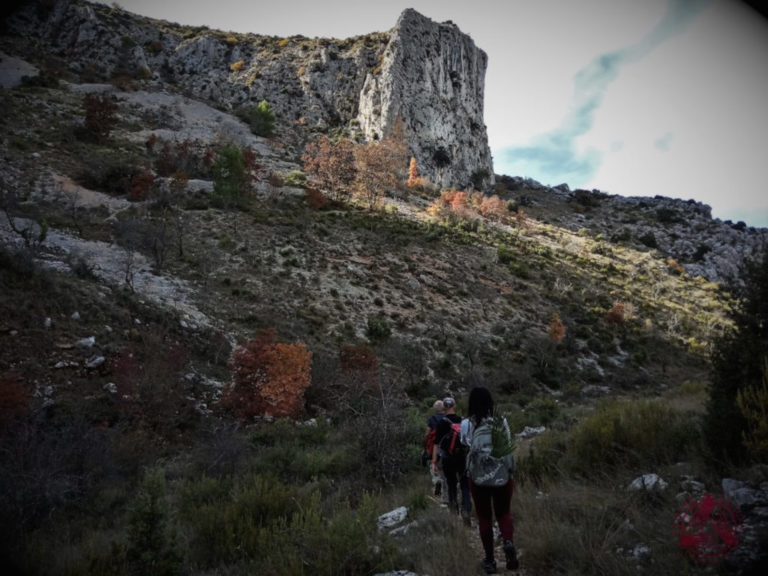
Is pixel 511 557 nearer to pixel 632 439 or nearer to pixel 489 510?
pixel 489 510

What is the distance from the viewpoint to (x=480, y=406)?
3830 millimetres

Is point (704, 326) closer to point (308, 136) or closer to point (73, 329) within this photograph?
point (73, 329)

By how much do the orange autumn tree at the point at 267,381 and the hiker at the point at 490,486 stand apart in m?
9.00

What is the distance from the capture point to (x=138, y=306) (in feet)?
45.3

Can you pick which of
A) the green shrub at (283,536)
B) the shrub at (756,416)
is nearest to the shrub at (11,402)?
the green shrub at (283,536)

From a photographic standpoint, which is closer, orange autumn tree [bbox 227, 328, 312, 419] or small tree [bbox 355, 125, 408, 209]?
orange autumn tree [bbox 227, 328, 312, 419]

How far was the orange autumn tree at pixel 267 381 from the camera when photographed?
11.2 metres

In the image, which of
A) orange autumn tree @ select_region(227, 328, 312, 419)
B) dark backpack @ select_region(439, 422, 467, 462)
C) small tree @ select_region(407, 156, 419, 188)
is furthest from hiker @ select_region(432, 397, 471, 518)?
small tree @ select_region(407, 156, 419, 188)

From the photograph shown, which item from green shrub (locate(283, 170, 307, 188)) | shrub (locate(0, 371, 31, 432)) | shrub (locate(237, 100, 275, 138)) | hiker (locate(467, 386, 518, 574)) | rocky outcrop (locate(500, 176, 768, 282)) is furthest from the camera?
shrub (locate(237, 100, 275, 138))

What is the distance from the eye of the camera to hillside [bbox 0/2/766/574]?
4.57 meters

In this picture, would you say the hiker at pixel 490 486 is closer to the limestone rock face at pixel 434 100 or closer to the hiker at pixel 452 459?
the hiker at pixel 452 459

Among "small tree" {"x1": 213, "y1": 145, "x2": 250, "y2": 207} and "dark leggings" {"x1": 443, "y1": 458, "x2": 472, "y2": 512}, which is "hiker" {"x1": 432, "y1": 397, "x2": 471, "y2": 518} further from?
"small tree" {"x1": 213, "y1": 145, "x2": 250, "y2": 207}

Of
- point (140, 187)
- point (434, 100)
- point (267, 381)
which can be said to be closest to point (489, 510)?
point (267, 381)

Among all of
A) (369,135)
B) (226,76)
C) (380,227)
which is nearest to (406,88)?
(369,135)
